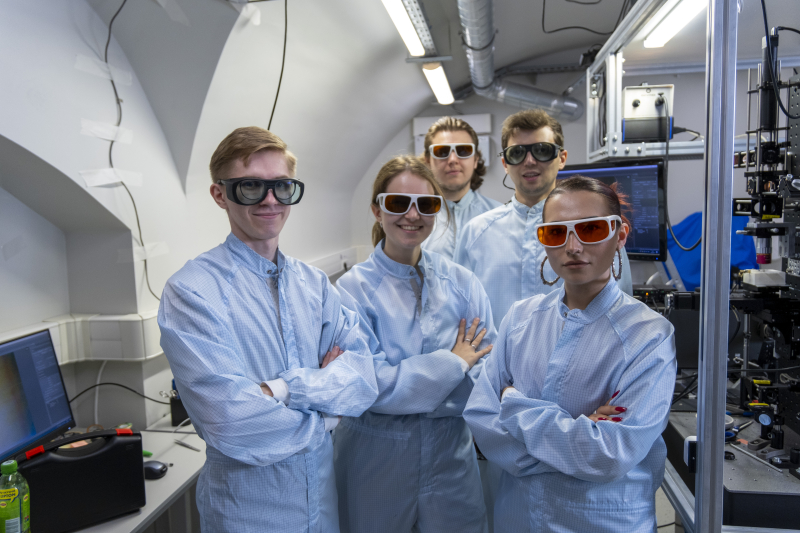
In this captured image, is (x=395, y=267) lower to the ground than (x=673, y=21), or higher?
lower

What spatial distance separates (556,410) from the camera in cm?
120

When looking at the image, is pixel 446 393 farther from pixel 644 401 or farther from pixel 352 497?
pixel 644 401

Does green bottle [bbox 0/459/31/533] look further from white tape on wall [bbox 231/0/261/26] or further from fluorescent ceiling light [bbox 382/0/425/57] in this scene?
fluorescent ceiling light [bbox 382/0/425/57]

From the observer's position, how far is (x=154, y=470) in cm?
188

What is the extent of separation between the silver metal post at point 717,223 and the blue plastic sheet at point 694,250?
4.35 m

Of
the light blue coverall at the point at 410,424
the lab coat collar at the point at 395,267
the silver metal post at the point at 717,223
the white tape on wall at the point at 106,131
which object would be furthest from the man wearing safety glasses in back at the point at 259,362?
the white tape on wall at the point at 106,131

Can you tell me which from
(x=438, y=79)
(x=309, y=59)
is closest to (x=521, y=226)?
(x=309, y=59)

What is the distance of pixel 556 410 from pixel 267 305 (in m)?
0.81

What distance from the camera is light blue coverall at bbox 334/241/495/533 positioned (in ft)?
5.09

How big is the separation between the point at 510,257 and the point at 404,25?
184 centimetres

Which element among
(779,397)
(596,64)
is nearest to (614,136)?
(596,64)

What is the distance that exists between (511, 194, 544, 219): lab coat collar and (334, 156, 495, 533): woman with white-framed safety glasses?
1.43 feet

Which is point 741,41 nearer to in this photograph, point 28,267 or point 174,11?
point 174,11

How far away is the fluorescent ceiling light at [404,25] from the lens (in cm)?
277
